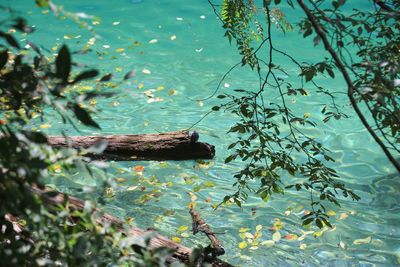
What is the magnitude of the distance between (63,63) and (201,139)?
3408mm

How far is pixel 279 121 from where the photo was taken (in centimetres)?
486

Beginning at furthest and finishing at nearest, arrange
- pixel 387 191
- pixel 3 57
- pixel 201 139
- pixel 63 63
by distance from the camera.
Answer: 1. pixel 201 139
2. pixel 387 191
3. pixel 3 57
4. pixel 63 63

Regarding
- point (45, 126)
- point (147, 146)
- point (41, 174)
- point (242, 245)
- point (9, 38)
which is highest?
point (9, 38)

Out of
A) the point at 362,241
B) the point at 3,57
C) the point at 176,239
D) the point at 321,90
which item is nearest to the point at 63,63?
the point at 3,57

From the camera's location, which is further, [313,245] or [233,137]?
[233,137]

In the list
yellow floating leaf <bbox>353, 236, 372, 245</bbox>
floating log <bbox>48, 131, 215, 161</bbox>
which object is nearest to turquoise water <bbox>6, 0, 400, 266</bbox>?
yellow floating leaf <bbox>353, 236, 372, 245</bbox>

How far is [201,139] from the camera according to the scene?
443 centimetres

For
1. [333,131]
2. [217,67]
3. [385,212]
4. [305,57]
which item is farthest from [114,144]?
[305,57]

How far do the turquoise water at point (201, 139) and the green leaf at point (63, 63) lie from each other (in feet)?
0.81

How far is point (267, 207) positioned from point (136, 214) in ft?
2.70

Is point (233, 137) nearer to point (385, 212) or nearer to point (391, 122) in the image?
→ point (385, 212)

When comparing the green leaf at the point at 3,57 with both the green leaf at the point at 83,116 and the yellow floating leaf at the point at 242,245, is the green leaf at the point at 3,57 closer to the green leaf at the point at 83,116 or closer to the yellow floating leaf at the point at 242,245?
the green leaf at the point at 83,116

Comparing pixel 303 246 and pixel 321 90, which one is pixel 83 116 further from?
pixel 303 246

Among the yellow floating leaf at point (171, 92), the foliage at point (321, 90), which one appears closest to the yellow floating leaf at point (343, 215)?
the foliage at point (321, 90)
